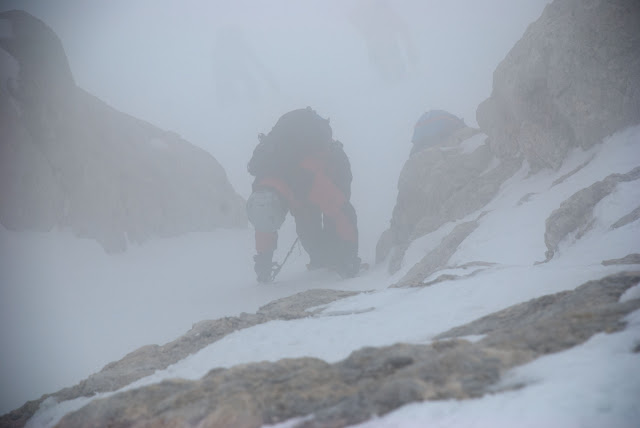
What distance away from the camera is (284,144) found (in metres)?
27.1

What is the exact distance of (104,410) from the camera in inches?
141

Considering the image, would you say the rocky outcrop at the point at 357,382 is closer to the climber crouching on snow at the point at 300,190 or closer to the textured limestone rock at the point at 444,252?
Result: the textured limestone rock at the point at 444,252

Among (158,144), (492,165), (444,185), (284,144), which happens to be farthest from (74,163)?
(492,165)

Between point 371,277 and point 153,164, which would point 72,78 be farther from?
point 371,277

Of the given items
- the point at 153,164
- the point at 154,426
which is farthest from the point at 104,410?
the point at 153,164

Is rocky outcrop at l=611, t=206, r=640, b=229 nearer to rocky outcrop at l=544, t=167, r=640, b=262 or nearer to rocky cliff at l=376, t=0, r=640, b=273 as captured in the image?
rocky outcrop at l=544, t=167, r=640, b=262

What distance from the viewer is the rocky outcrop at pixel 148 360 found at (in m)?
5.18

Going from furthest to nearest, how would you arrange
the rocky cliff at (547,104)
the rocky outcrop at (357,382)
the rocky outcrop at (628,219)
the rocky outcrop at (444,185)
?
the rocky outcrop at (444,185)
the rocky cliff at (547,104)
the rocky outcrop at (628,219)
the rocky outcrop at (357,382)

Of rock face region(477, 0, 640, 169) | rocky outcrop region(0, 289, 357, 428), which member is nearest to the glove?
rock face region(477, 0, 640, 169)

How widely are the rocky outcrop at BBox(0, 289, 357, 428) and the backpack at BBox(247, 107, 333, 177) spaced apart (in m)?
19.6

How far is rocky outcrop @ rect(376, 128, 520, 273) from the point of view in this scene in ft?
68.7

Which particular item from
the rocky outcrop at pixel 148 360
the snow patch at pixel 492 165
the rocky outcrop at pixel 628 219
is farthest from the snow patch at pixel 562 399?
the snow patch at pixel 492 165

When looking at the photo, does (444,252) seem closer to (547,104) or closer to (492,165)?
(547,104)

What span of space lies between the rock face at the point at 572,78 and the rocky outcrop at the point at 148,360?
13.0 meters
